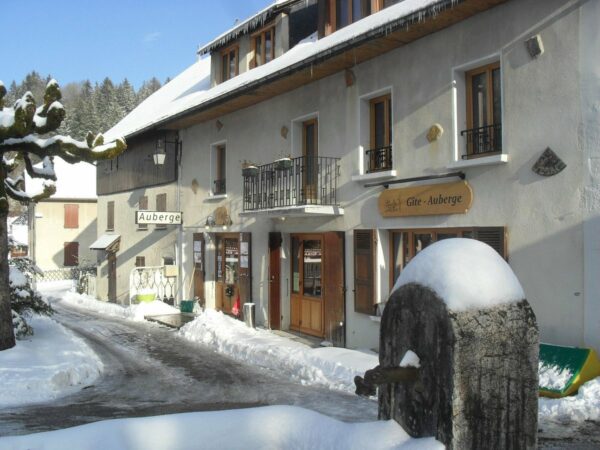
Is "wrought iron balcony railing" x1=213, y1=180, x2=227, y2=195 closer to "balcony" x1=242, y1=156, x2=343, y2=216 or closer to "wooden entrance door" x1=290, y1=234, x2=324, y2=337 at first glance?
"balcony" x1=242, y1=156, x2=343, y2=216

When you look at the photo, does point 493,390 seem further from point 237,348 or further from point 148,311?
point 148,311

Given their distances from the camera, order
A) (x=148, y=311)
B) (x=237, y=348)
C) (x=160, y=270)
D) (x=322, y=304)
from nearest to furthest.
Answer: (x=237, y=348), (x=322, y=304), (x=148, y=311), (x=160, y=270)

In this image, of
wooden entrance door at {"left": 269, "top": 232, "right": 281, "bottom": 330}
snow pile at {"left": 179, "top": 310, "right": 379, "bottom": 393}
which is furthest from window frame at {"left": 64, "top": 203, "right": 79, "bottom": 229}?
wooden entrance door at {"left": 269, "top": 232, "right": 281, "bottom": 330}

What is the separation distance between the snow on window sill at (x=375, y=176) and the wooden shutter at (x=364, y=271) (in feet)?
3.28

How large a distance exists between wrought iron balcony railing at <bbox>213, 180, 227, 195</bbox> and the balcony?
253 centimetres

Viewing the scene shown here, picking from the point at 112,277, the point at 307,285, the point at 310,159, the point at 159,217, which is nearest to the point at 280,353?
the point at 307,285

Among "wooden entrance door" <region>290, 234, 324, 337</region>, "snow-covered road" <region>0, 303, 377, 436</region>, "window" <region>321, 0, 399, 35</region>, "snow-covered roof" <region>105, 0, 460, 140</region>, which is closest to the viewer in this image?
"snow-covered road" <region>0, 303, 377, 436</region>

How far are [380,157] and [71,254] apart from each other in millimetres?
30253

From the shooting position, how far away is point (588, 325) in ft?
24.1

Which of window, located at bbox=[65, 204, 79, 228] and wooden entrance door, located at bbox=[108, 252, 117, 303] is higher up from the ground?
window, located at bbox=[65, 204, 79, 228]

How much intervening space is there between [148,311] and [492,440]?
1538 centimetres

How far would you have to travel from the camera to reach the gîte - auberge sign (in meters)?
17.0

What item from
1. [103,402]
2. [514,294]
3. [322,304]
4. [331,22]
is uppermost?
[331,22]

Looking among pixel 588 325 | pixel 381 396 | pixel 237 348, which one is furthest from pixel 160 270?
pixel 381 396
